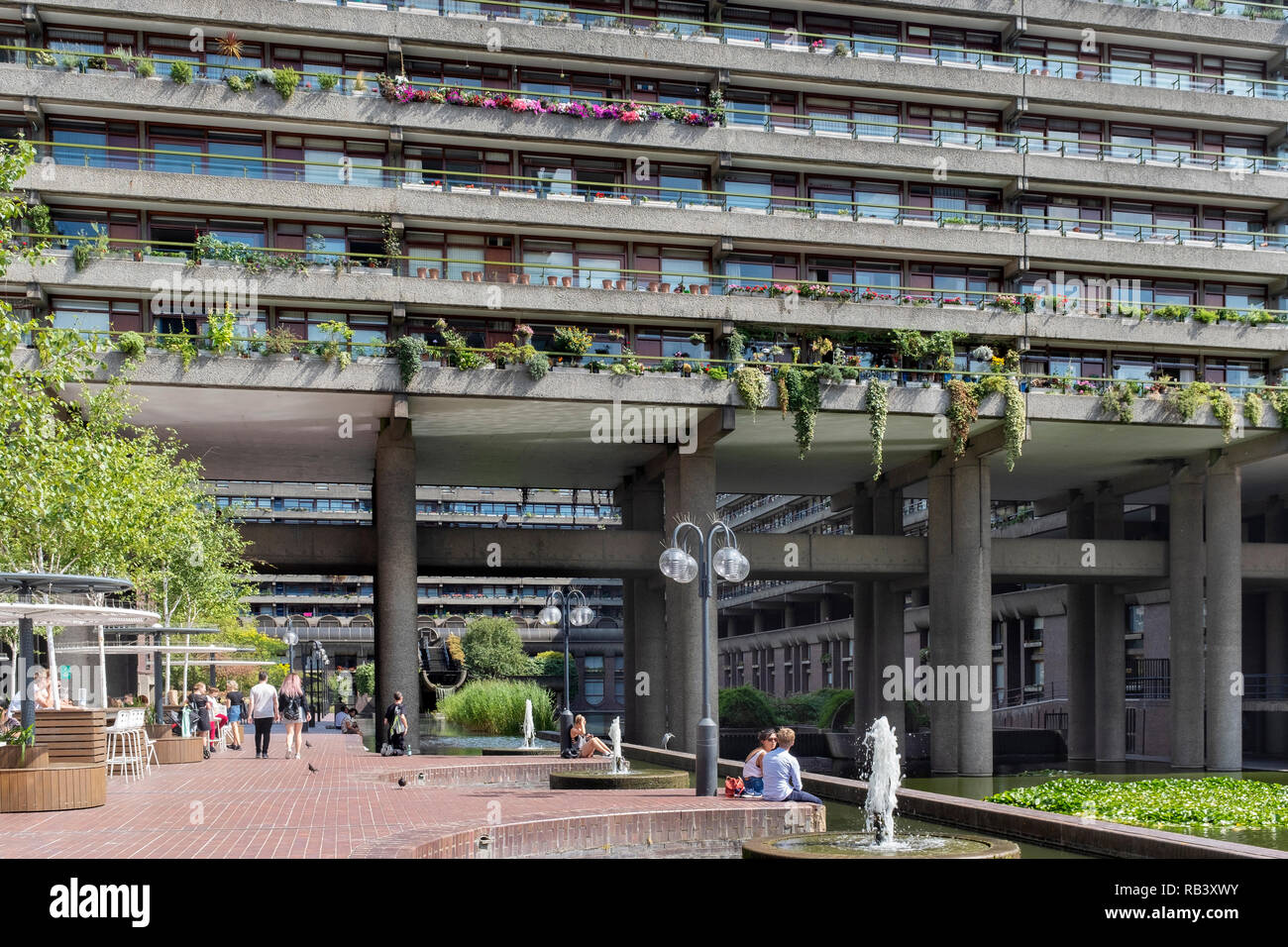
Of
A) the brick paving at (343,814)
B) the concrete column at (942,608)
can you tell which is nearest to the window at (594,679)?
the concrete column at (942,608)

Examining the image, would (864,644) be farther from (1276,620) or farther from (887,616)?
(1276,620)

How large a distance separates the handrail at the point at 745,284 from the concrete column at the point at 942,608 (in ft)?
17.2

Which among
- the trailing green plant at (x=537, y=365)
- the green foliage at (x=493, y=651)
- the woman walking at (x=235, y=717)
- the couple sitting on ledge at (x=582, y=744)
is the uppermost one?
the trailing green plant at (x=537, y=365)

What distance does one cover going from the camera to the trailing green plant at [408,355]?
35438mm

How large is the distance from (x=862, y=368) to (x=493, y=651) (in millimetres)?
49226

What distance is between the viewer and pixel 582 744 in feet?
85.0

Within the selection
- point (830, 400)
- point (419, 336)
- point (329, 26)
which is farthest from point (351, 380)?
point (830, 400)

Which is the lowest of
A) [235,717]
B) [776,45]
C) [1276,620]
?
[235,717]

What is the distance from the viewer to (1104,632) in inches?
1896

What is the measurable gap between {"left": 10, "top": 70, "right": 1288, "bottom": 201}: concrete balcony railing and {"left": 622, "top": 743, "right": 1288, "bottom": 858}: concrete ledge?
2380cm

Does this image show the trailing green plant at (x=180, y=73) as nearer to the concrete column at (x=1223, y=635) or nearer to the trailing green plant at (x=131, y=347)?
the trailing green plant at (x=131, y=347)

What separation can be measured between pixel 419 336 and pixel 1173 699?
86.9ft

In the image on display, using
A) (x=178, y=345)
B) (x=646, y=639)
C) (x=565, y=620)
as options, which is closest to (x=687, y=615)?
(x=646, y=639)
